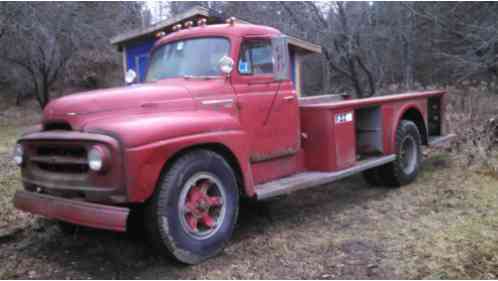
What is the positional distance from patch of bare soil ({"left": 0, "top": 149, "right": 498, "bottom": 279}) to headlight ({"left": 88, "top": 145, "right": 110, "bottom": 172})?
0.96m

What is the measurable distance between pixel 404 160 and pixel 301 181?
7.90 ft

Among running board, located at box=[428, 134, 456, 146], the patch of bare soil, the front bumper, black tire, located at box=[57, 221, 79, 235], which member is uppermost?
the front bumper

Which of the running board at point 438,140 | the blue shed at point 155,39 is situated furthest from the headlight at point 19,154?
the blue shed at point 155,39

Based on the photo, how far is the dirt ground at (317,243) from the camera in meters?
3.79

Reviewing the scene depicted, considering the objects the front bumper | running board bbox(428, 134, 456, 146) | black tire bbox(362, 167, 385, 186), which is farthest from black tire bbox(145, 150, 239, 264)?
running board bbox(428, 134, 456, 146)

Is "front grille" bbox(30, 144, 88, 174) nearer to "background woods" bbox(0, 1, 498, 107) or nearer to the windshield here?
the windshield

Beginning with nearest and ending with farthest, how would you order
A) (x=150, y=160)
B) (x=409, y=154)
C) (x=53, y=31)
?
(x=150, y=160)
(x=409, y=154)
(x=53, y=31)

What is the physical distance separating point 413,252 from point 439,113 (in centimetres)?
406

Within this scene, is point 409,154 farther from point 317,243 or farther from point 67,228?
point 67,228

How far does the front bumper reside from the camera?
3404 mm

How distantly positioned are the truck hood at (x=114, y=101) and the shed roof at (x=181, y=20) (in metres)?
6.69

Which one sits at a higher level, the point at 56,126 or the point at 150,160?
the point at 56,126

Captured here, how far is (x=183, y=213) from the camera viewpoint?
3826 mm

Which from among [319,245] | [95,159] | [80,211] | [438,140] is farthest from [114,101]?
[438,140]
